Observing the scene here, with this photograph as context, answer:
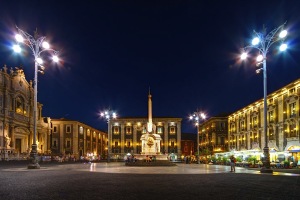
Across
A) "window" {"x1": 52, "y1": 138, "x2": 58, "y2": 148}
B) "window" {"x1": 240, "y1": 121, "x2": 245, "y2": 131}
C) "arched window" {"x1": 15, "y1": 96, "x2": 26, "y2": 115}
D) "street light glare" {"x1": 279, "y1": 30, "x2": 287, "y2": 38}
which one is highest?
"street light glare" {"x1": 279, "y1": 30, "x2": 287, "y2": 38}

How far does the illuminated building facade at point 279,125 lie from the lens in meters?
53.5

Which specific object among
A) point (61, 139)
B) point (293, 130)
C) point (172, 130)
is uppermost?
point (293, 130)

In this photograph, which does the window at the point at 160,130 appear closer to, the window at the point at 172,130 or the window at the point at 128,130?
the window at the point at 172,130

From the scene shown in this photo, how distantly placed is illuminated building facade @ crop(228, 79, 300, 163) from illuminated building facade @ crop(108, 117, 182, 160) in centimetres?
4773

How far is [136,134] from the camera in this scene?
128 metres

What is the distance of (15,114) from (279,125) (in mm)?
48937

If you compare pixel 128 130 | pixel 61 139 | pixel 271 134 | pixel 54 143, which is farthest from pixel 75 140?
pixel 271 134

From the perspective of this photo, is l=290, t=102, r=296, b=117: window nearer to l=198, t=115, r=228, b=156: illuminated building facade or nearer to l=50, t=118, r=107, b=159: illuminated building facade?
l=198, t=115, r=228, b=156: illuminated building facade

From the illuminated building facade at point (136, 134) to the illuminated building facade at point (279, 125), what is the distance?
47729mm

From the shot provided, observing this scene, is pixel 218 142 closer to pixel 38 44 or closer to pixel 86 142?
pixel 86 142

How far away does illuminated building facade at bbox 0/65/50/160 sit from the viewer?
6525 centimetres

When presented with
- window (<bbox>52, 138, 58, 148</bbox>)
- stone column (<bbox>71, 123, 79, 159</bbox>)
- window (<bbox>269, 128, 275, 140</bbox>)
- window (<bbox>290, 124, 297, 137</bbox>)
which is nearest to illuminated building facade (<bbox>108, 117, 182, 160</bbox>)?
stone column (<bbox>71, 123, 79, 159</bbox>)

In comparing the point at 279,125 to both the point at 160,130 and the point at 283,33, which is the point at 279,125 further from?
the point at 160,130

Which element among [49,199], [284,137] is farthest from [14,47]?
[284,137]
